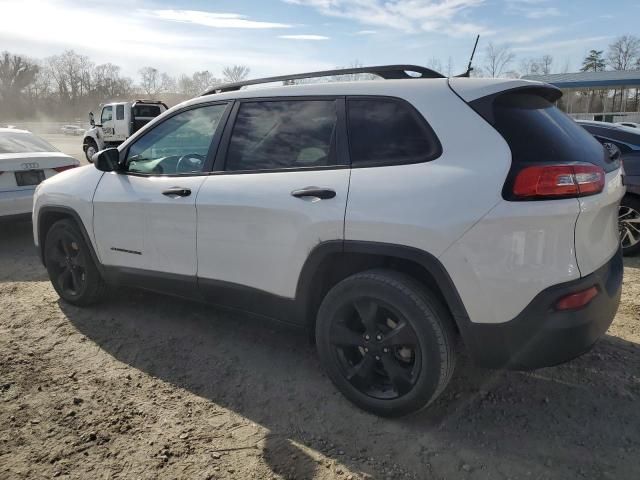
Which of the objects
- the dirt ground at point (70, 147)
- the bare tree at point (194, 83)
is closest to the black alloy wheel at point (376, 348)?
the dirt ground at point (70, 147)

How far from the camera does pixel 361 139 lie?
8.83ft

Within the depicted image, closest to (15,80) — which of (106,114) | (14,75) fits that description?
(14,75)

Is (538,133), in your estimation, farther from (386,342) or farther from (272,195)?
(272,195)

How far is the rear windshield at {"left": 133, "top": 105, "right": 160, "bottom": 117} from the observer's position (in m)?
20.1

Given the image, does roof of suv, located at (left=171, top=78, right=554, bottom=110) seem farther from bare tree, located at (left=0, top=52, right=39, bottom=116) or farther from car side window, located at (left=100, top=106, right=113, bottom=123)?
bare tree, located at (left=0, top=52, right=39, bottom=116)

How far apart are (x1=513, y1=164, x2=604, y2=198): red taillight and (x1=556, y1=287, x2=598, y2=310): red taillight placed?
448 millimetres

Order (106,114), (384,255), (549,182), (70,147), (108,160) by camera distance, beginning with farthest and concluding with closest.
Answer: (70,147) < (106,114) < (108,160) < (384,255) < (549,182)

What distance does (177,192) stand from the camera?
3.28 meters

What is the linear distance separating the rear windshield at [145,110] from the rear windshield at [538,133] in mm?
19816

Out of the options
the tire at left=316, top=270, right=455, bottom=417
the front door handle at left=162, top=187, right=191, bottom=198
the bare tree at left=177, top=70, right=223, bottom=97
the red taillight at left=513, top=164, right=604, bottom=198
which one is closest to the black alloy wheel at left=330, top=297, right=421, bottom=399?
the tire at left=316, top=270, right=455, bottom=417

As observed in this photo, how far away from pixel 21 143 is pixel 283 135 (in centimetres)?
561

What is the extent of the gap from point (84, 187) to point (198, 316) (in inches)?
54.3

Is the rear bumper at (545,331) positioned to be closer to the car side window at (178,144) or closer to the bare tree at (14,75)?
the car side window at (178,144)

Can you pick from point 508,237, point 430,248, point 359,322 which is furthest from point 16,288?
point 508,237
